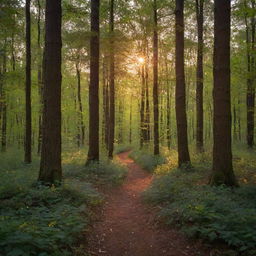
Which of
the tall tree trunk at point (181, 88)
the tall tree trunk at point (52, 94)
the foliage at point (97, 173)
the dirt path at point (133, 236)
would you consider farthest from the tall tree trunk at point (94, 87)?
the tall tree trunk at point (52, 94)

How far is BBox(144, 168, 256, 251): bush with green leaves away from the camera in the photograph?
4.80 meters

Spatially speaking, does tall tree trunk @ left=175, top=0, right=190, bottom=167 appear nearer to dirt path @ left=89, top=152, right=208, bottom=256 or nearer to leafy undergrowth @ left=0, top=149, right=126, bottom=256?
dirt path @ left=89, top=152, right=208, bottom=256

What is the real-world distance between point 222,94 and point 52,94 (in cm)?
544

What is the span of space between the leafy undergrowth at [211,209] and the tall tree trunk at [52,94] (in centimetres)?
350

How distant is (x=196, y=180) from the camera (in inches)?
380

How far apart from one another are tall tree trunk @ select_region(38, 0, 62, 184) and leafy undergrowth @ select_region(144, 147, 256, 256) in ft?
11.5

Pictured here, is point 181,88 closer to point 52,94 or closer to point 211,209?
point 52,94

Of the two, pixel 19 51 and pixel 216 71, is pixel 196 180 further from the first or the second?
pixel 19 51

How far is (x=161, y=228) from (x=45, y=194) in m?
3.30

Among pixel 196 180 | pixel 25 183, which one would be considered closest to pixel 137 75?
pixel 196 180

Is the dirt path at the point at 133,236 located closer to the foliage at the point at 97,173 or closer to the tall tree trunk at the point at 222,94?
the foliage at the point at 97,173

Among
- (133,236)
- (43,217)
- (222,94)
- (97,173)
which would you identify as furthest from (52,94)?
(222,94)

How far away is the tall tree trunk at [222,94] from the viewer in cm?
808

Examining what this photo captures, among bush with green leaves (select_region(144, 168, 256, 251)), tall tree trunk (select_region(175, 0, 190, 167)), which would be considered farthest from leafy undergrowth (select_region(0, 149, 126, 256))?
tall tree trunk (select_region(175, 0, 190, 167))
